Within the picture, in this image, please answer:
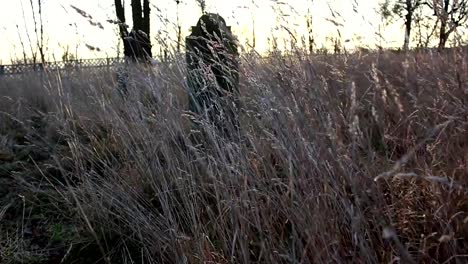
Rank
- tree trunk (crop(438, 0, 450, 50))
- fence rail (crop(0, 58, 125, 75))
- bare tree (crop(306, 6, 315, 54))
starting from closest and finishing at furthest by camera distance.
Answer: tree trunk (crop(438, 0, 450, 50))
bare tree (crop(306, 6, 315, 54))
fence rail (crop(0, 58, 125, 75))

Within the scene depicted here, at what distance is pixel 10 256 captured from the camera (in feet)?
8.11

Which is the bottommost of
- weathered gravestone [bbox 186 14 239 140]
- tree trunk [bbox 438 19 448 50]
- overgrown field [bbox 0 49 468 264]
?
overgrown field [bbox 0 49 468 264]

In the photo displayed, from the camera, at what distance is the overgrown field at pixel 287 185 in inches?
61.7

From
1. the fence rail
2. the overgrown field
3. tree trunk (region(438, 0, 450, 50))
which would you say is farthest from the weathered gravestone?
tree trunk (region(438, 0, 450, 50))

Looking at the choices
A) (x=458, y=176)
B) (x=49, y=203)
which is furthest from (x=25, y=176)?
(x=458, y=176)

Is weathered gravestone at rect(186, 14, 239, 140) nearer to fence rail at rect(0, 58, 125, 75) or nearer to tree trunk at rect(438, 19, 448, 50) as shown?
fence rail at rect(0, 58, 125, 75)

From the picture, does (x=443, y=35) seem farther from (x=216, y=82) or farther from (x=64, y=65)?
(x=64, y=65)

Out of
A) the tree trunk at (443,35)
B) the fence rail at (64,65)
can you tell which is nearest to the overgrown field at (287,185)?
the tree trunk at (443,35)

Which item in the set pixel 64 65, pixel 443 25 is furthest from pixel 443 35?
pixel 64 65

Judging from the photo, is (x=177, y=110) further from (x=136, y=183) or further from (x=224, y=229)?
(x=224, y=229)

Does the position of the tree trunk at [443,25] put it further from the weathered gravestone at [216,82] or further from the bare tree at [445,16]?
the weathered gravestone at [216,82]

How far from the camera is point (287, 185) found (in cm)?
180

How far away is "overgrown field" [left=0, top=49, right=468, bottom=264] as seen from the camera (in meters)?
1.57

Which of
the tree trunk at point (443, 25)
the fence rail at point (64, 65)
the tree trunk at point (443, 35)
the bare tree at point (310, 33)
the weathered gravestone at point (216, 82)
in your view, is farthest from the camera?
the fence rail at point (64, 65)
